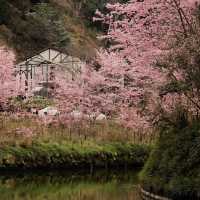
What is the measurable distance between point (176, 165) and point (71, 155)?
9317mm

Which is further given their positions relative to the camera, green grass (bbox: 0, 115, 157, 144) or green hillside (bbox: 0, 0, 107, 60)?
green hillside (bbox: 0, 0, 107, 60)

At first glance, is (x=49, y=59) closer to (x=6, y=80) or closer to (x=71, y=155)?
(x=6, y=80)

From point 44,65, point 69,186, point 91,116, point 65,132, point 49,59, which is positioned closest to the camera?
point 69,186

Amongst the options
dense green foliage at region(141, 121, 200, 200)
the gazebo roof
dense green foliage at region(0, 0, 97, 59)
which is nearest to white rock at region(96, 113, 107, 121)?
dense green foliage at region(141, 121, 200, 200)

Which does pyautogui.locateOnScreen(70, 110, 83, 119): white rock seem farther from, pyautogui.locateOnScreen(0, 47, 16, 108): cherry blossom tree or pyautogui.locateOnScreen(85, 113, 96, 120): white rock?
pyautogui.locateOnScreen(0, 47, 16, 108): cherry blossom tree

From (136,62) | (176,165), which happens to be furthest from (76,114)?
(176,165)

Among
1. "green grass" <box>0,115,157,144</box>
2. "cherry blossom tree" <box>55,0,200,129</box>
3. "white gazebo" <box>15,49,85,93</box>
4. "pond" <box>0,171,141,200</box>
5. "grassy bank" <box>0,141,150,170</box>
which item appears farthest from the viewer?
"white gazebo" <box>15,49,85,93</box>

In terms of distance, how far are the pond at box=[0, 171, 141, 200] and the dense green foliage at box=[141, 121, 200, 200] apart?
1.04m

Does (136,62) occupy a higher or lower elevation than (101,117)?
higher

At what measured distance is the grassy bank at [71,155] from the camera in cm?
2279

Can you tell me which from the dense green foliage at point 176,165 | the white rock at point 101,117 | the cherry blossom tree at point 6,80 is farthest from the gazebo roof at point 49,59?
the dense green foliage at point 176,165

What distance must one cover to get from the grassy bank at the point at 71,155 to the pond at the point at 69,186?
497 millimetres

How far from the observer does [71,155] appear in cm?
2477

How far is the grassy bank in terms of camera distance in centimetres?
2279
